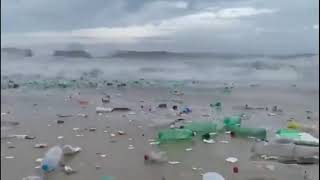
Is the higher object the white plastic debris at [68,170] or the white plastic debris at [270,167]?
the white plastic debris at [68,170]

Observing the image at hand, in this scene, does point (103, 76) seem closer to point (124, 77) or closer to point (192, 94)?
point (124, 77)

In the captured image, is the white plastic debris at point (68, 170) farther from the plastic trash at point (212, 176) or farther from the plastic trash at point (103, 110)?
the plastic trash at point (103, 110)

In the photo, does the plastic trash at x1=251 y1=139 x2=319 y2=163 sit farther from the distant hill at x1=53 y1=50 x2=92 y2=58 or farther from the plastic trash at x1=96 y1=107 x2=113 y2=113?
the distant hill at x1=53 y1=50 x2=92 y2=58

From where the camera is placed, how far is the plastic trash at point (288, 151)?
5410mm

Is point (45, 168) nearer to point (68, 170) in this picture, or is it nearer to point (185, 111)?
point (68, 170)

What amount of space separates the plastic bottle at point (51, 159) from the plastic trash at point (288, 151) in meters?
2.41

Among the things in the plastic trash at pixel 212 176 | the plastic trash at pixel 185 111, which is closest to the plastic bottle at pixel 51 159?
the plastic trash at pixel 212 176

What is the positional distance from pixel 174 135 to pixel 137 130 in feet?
2.96

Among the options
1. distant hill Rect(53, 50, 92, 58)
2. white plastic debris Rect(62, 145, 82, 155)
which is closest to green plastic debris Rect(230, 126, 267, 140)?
white plastic debris Rect(62, 145, 82, 155)

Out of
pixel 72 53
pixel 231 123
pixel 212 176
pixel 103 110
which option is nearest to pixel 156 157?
pixel 212 176

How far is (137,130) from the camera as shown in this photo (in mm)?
7137

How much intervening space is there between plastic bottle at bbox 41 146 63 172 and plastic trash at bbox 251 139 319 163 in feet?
7.92

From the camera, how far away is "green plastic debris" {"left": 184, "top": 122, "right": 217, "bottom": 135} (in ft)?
22.4

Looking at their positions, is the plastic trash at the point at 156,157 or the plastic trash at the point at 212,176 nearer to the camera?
the plastic trash at the point at 212,176
